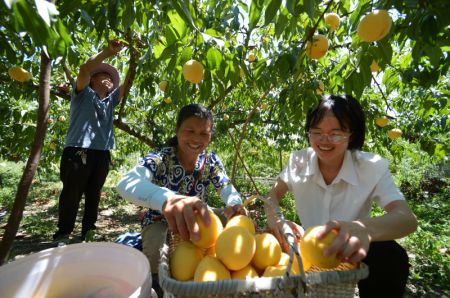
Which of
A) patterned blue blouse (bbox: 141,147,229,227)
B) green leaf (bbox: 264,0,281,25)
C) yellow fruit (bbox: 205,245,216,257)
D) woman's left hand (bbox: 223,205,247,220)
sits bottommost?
yellow fruit (bbox: 205,245,216,257)

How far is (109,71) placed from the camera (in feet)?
9.49

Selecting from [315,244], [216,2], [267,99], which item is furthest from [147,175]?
[267,99]

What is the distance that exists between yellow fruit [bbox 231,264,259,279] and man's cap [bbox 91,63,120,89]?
235 cm

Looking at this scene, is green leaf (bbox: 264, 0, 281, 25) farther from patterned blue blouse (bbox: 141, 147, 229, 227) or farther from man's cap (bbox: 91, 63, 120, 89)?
man's cap (bbox: 91, 63, 120, 89)

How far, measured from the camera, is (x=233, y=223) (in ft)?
3.51

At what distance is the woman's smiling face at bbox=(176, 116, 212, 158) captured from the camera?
1.71m

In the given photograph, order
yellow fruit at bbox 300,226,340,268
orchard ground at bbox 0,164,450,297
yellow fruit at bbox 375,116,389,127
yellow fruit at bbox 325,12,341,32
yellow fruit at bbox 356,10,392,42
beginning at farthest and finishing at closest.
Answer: yellow fruit at bbox 375,116,389,127 → orchard ground at bbox 0,164,450,297 → yellow fruit at bbox 325,12,341,32 → yellow fruit at bbox 356,10,392,42 → yellow fruit at bbox 300,226,340,268

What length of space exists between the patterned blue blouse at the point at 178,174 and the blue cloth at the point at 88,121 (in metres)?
1.08

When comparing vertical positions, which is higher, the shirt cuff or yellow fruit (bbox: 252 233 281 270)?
the shirt cuff

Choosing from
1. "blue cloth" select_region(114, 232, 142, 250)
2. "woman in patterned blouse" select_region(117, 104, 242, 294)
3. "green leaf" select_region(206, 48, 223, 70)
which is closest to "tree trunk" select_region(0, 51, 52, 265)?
"woman in patterned blouse" select_region(117, 104, 242, 294)

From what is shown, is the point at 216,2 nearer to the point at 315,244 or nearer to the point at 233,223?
the point at 233,223

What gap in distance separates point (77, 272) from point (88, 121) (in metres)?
1.70

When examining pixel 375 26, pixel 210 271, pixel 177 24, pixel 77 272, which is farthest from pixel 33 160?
pixel 375 26

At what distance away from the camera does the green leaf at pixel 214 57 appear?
1.47 m
